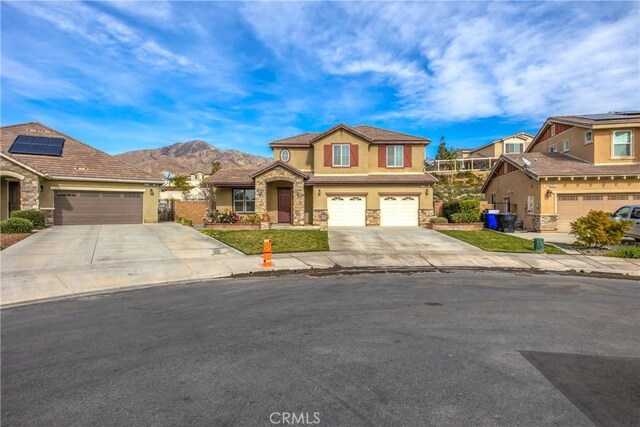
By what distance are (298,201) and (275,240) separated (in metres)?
7.83

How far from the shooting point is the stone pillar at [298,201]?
81.9 feet

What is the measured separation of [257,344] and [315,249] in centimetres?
1045

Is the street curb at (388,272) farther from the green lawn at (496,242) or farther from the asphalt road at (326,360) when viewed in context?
the green lawn at (496,242)

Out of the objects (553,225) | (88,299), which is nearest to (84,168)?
(88,299)

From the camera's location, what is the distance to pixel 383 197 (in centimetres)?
2555

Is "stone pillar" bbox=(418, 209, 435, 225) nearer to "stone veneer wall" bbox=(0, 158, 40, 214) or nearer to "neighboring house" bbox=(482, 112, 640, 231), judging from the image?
"neighboring house" bbox=(482, 112, 640, 231)

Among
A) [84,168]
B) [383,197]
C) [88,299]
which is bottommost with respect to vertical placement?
[88,299]

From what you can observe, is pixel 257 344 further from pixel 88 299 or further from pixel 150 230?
pixel 150 230

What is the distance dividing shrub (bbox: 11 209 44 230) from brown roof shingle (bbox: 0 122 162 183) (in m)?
2.90

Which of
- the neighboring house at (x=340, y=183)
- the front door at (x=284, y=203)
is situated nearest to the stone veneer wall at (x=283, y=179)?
the neighboring house at (x=340, y=183)

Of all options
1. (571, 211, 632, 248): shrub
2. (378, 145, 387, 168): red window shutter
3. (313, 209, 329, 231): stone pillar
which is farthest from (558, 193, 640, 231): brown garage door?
(313, 209, 329, 231): stone pillar

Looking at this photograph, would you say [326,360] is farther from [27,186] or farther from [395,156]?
[27,186]

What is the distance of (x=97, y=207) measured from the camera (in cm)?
2394

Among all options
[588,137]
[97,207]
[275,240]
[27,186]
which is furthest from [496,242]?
[27,186]
